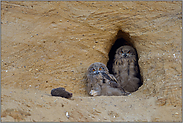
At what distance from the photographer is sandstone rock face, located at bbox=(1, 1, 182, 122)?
501 centimetres

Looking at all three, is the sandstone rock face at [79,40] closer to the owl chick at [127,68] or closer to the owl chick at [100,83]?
the owl chick at [100,83]

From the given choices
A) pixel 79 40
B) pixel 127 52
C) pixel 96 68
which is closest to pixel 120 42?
pixel 127 52

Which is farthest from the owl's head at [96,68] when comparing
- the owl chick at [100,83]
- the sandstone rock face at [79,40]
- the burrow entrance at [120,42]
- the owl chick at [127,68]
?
the burrow entrance at [120,42]

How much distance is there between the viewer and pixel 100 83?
548cm

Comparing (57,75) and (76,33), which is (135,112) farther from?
(76,33)

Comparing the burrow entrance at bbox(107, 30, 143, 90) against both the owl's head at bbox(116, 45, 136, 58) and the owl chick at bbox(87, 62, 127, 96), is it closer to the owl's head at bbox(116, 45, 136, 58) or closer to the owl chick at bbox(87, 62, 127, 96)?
the owl's head at bbox(116, 45, 136, 58)

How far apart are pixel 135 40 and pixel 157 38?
628 millimetres

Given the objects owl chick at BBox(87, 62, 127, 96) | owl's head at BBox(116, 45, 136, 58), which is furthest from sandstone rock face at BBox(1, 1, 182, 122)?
owl's head at BBox(116, 45, 136, 58)

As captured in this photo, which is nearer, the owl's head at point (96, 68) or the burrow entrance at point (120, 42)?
the owl's head at point (96, 68)

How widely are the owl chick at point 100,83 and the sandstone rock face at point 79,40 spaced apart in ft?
0.79

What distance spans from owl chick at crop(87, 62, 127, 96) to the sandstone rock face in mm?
241

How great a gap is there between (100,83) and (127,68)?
1.32 metres

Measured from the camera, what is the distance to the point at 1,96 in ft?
12.9

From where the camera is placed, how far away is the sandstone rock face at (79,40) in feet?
16.4
